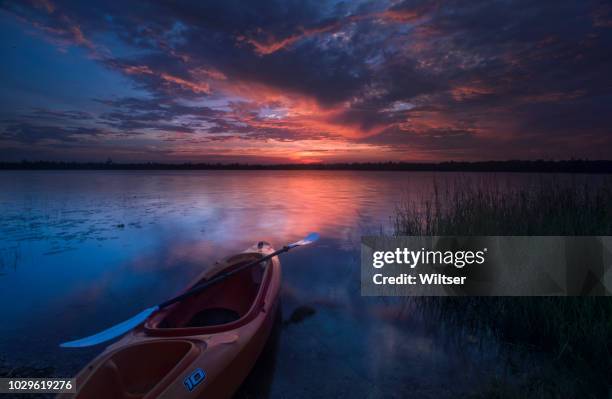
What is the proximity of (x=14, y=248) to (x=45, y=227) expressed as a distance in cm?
303

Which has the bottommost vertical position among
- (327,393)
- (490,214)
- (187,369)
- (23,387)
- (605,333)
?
(327,393)

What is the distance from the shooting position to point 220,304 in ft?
16.7

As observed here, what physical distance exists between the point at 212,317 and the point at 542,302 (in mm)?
4505

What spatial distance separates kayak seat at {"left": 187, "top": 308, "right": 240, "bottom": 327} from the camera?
455cm

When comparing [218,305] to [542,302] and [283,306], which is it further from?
[542,302]

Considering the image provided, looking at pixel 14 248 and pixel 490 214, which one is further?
pixel 14 248

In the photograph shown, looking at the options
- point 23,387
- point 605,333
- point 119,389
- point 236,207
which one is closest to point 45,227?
point 236,207

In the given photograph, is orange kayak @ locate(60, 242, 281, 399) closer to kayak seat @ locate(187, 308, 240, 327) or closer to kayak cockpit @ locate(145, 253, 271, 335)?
kayak cockpit @ locate(145, 253, 271, 335)

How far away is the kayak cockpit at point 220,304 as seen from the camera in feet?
12.8

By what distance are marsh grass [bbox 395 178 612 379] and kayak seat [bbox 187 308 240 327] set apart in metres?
3.14

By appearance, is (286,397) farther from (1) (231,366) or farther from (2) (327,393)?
(1) (231,366)

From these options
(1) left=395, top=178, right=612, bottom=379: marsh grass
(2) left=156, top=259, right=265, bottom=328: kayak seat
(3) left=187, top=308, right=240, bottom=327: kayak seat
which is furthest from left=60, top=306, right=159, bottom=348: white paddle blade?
(1) left=395, top=178, right=612, bottom=379: marsh grass

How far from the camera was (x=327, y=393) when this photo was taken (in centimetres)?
334

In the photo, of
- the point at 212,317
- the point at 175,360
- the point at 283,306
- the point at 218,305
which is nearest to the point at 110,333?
the point at 175,360
